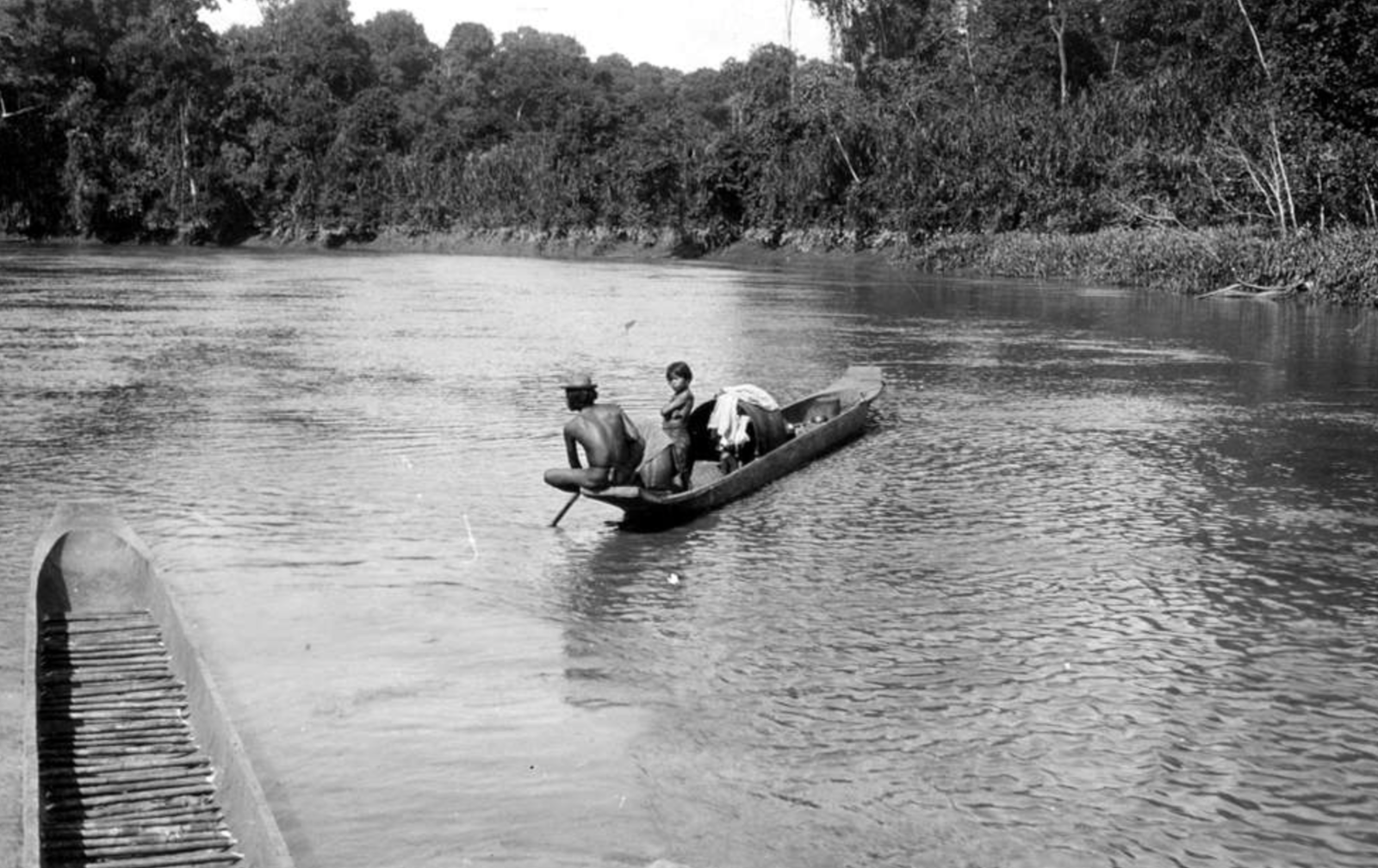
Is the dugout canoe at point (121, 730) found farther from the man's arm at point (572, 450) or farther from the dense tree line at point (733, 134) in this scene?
the dense tree line at point (733, 134)

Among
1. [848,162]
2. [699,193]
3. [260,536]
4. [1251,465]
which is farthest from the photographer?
[699,193]

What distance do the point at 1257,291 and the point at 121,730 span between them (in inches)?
1372

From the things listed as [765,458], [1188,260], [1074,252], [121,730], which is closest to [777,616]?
[765,458]

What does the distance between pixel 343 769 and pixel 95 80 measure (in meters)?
81.8

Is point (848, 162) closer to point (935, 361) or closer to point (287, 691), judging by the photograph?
point (935, 361)

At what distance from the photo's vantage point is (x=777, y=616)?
9.60 metres

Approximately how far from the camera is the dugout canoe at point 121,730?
561cm

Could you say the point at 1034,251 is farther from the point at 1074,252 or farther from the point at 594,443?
the point at 594,443

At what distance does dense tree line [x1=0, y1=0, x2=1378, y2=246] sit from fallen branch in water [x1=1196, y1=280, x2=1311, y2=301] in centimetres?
190

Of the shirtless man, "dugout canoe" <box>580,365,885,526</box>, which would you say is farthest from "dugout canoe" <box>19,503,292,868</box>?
"dugout canoe" <box>580,365,885,526</box>

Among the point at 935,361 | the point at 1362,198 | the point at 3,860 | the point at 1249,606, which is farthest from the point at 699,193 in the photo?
the point at 3,860

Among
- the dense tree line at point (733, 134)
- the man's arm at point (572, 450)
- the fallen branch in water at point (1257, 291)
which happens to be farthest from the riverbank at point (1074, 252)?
the man's arm at point (572, 450)

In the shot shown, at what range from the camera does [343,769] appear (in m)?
6.98

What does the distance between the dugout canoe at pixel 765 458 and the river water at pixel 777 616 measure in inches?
8.5
